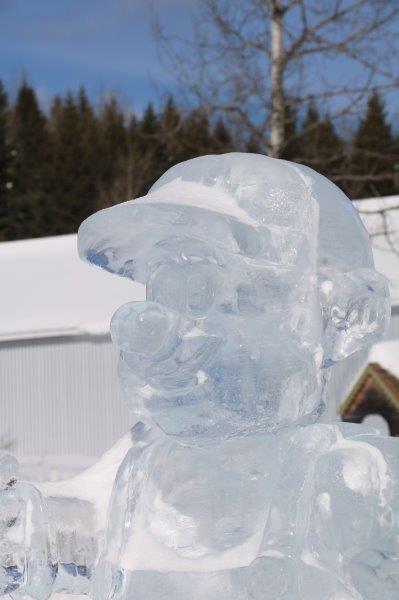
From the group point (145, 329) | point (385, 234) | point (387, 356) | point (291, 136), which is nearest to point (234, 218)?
point (145, 329)

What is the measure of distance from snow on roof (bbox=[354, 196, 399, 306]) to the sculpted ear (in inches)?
305

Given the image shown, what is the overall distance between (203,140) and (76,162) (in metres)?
8.43

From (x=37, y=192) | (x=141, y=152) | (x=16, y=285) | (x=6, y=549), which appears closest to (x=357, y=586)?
(x=6, y=549)

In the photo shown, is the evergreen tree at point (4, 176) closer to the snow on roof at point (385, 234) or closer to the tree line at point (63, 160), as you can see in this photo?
the tree line at point (63, 160)

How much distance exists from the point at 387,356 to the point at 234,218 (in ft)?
15.8

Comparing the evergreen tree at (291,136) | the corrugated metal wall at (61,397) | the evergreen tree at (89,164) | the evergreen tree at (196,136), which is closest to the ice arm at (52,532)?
the corrugated metal wall at (61,397)

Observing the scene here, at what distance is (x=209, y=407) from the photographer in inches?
59.3

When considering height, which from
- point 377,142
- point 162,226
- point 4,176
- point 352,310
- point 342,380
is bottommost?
point 4,176

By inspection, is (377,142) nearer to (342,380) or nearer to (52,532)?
(342,380)

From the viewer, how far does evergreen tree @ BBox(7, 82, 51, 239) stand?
2783cm

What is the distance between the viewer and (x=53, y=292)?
433 inches

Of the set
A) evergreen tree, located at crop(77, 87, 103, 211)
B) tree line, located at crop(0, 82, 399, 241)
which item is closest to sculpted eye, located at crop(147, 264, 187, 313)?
tree line, located at crop(0, 82, 399, 241)

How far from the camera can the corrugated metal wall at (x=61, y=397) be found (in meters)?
10.7

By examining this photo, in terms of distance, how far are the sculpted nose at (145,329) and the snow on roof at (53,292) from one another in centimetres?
880
